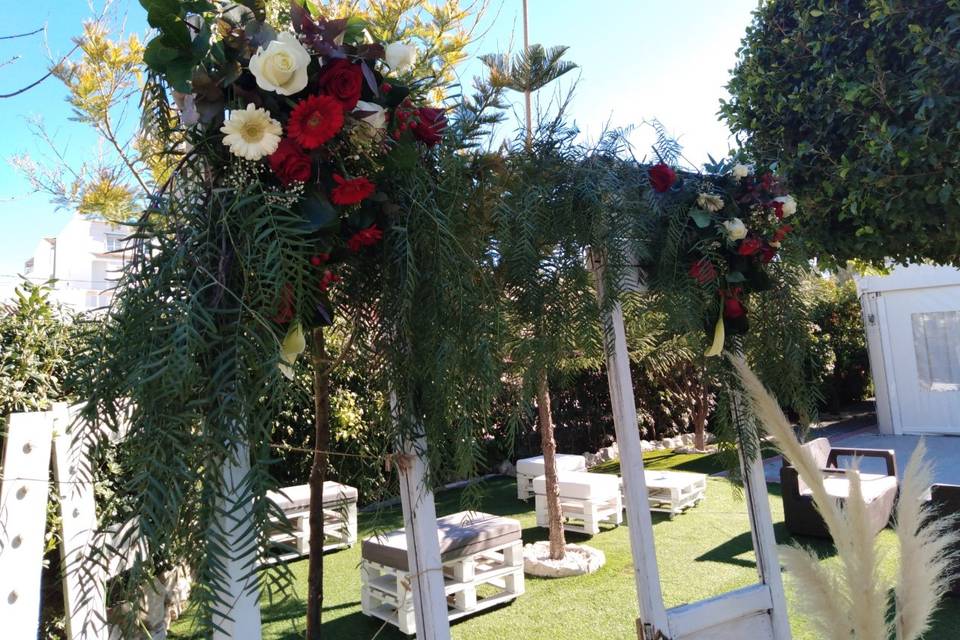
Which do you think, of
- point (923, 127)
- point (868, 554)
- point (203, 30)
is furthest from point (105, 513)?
point (923, 127)

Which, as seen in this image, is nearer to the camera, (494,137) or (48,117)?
(494,137)

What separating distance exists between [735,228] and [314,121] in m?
1.17

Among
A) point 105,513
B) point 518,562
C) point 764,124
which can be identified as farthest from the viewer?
point 518,562

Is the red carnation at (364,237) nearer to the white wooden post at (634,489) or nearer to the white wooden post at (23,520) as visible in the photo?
the white wooden post at (634,489)

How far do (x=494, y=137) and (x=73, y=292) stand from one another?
4.03 metres

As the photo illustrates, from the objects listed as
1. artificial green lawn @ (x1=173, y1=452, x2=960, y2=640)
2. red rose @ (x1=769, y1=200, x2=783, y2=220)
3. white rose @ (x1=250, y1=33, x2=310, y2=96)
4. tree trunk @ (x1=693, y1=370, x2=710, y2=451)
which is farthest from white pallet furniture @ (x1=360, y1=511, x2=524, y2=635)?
tree trunk @ (x1=693, y1=370, x2=710, y2=451)

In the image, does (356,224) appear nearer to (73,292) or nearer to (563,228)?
(563,228)

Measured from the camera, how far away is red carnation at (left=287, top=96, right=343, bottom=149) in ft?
2.75

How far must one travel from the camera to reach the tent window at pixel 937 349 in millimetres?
8539

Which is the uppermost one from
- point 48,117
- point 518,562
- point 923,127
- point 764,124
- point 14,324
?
point 48,117

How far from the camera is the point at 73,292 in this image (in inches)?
165

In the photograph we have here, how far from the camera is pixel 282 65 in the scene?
815 millimetres

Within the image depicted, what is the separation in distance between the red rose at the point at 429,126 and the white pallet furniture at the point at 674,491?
480cm

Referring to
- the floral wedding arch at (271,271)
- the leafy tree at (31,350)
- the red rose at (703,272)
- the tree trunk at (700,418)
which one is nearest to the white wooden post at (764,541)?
the red rose at (703,272)
